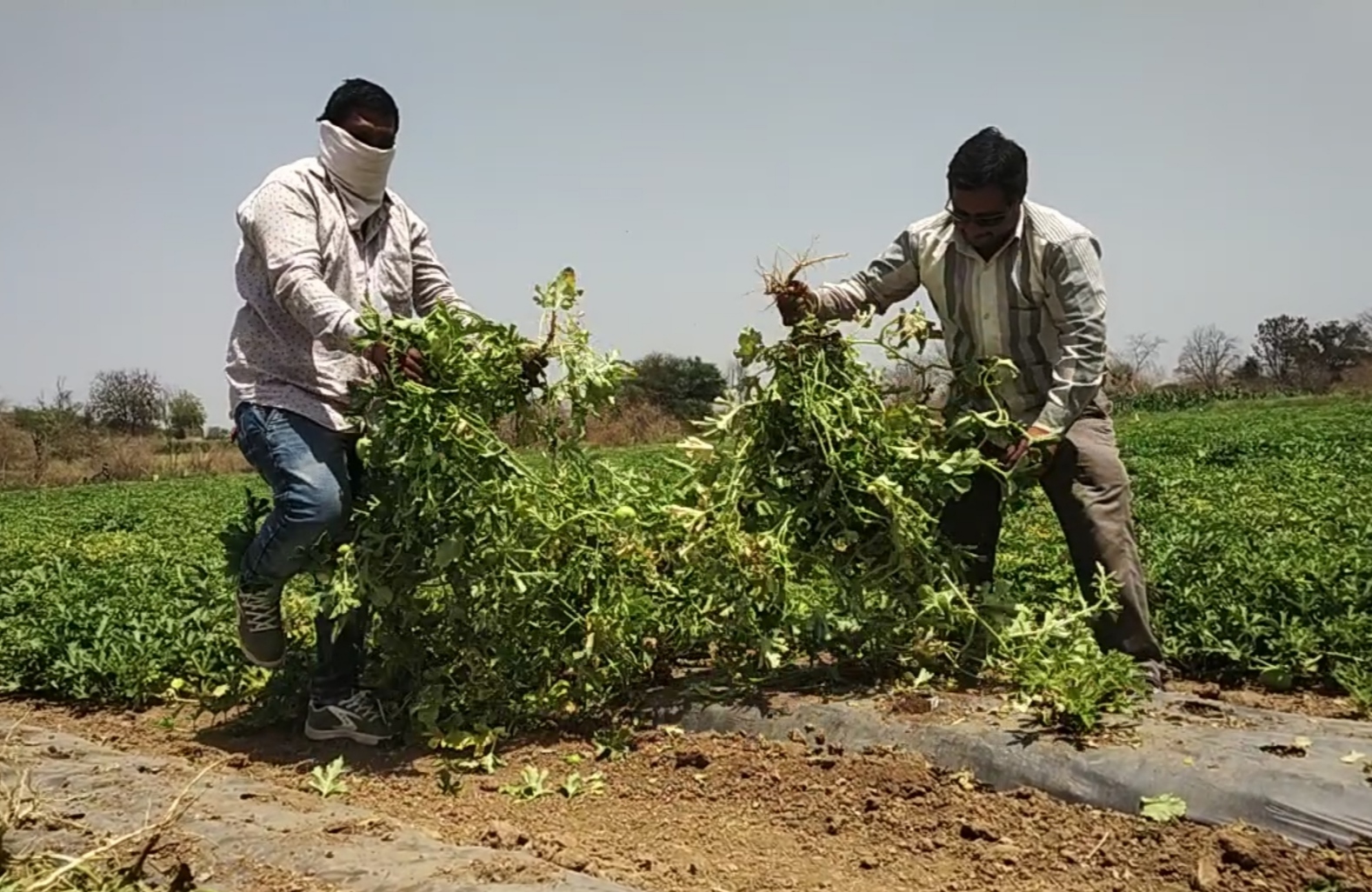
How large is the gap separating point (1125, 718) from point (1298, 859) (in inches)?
30.7

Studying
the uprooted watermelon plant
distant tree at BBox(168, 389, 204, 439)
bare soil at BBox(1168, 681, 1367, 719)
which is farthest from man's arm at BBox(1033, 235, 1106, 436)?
distant tree at BBox(168, 389, 204, 439)

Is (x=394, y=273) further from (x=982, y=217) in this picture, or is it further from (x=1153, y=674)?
(x=1153, y=674)

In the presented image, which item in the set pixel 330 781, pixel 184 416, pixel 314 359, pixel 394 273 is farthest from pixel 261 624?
pixel 184 416

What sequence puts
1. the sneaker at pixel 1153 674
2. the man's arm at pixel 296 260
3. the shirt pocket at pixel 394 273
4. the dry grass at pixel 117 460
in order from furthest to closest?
the dry grass at pixel 117 460 < the shirt pocket at pixel 394 273 < the sneaker at pixel 1153 674 < the man's arm at pixel 296 260

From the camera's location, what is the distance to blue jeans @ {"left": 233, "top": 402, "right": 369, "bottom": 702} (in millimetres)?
4172

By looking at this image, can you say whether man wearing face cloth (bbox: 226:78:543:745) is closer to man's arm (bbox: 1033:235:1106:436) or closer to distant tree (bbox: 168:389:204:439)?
man's arm (bbox: 1033:235:1106:436)

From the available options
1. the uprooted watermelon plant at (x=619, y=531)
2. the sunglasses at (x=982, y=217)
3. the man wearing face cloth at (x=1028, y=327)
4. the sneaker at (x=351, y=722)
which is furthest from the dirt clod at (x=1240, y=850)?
the sneaker at (x=351, y=722)

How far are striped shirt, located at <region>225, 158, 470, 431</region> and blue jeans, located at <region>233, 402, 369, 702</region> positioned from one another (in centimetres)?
6

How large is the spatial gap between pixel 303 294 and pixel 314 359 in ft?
0.95

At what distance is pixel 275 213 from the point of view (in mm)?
4148

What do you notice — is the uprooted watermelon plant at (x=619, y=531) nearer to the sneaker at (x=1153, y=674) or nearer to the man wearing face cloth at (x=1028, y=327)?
the man wearing face cloth at (x=1028, y=327)

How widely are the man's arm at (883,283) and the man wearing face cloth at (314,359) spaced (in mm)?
1164

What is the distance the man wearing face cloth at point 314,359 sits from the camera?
13.5 feet

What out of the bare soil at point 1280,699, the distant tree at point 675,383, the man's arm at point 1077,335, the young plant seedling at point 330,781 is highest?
the distant tree at point 675,383
